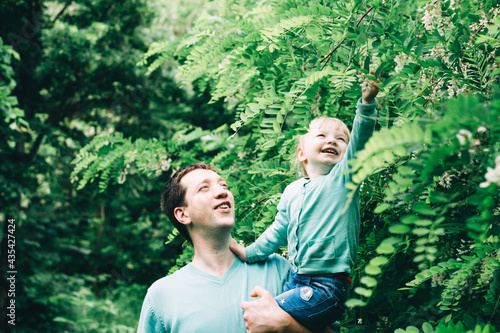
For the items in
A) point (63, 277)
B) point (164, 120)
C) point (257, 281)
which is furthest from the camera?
point (164, 120)

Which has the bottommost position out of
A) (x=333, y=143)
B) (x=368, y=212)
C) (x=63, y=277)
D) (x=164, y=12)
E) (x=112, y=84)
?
(x=63, y=277)

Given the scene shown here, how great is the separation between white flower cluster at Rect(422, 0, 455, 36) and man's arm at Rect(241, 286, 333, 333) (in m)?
1.24

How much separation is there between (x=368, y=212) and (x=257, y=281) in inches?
24.5

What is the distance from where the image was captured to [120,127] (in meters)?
6.33

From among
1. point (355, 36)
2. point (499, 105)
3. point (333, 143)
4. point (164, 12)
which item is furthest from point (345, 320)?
point (164, 12)

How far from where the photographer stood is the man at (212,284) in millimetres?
1659

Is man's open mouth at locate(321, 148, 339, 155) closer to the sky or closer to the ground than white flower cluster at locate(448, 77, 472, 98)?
closer to the ground

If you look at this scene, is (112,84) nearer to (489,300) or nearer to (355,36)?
(355,36)

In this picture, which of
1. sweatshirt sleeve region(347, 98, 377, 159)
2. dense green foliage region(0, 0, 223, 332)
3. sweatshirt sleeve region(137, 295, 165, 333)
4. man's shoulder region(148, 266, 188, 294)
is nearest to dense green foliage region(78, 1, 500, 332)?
sweatshirt sleeve region(347, 98, 377, 159)

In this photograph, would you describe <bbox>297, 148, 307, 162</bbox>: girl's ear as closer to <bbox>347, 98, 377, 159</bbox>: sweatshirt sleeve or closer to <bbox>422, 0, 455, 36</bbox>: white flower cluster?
A: <bbox>347, 98, 377, 159</bbox>: sweatshirt sleeve

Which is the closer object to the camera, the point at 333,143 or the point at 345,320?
the point at 333,143

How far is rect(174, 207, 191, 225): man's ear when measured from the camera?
6.59ft

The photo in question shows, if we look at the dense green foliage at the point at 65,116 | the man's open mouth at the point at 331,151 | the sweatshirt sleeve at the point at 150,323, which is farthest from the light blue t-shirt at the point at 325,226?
the dense green foliage at the point at 65,116

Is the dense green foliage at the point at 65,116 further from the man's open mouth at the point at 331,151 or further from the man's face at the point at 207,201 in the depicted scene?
the man's open mouth at the point at 331,151
